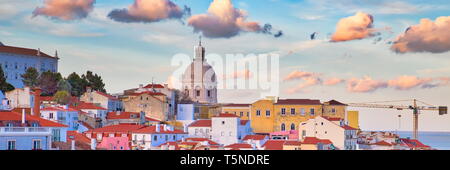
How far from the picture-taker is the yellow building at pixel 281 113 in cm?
6019

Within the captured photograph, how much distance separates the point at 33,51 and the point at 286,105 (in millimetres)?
38909

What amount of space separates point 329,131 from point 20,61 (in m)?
43.3

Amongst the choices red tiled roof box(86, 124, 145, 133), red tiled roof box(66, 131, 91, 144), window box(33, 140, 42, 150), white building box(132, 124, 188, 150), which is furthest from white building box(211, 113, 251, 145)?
window box(33, 140, 42, 150)

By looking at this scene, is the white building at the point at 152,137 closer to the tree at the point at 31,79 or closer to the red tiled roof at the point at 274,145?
the red tiled roof at the point at 274,145

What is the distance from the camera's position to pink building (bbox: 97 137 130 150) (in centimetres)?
5128

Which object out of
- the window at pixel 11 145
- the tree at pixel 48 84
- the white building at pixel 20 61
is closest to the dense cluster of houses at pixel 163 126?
the window at pixel 11 145

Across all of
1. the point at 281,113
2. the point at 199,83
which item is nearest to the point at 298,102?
the point at 281,113

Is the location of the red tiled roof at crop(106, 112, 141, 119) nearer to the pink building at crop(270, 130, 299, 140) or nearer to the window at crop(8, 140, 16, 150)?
the pink building at crop(270, 130, 299, 140)

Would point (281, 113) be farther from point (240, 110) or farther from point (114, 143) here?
point (114, 143)

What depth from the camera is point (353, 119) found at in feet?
208

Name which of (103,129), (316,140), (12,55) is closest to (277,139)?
(316,140)
